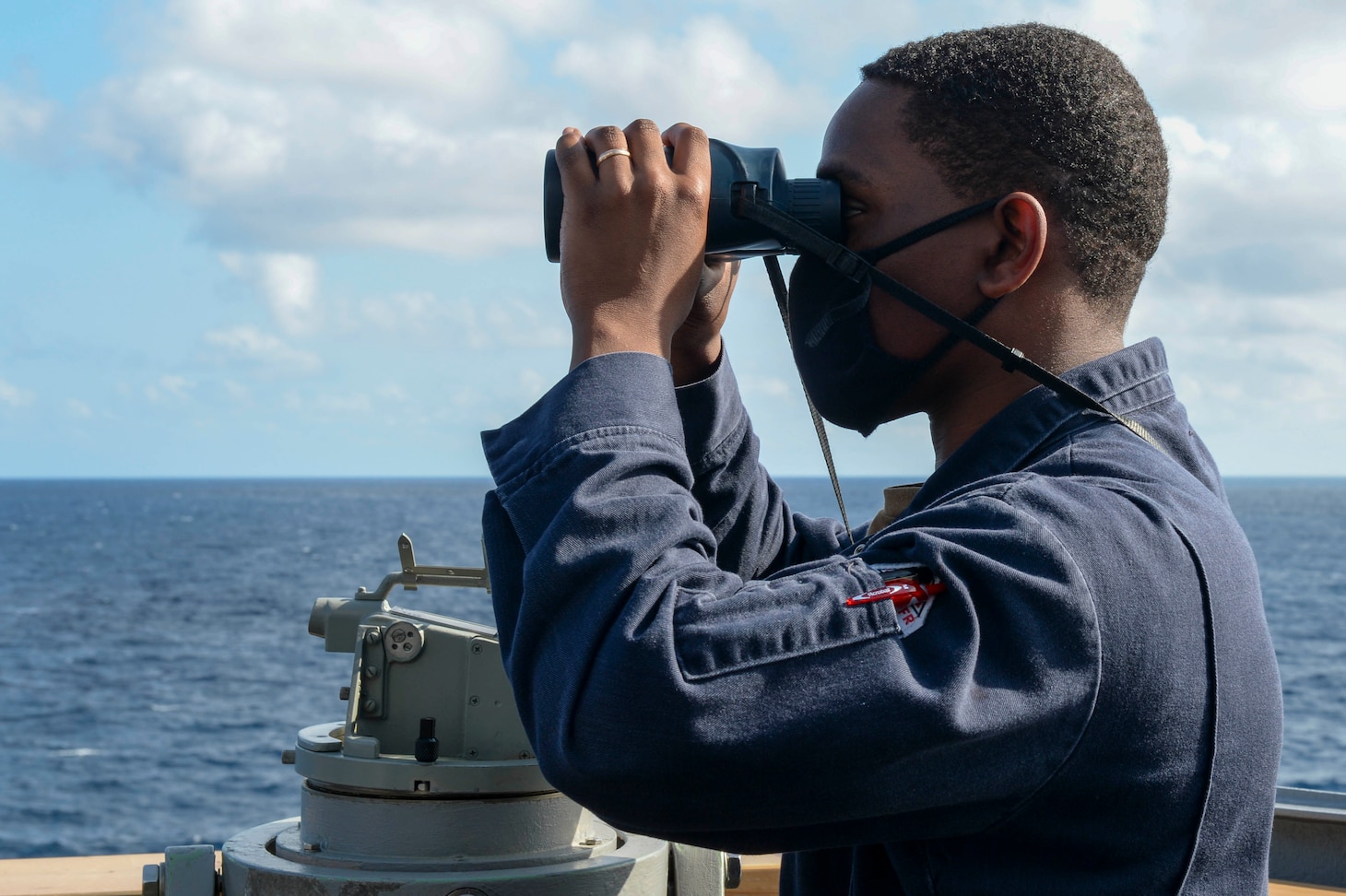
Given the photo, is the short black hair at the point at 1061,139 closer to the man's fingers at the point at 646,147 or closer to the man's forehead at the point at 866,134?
the man's forehead at the point at 866,134

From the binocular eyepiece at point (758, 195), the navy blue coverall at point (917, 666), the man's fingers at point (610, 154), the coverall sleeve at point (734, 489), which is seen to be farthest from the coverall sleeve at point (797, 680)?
the coverall sleeve at point (734, 489)

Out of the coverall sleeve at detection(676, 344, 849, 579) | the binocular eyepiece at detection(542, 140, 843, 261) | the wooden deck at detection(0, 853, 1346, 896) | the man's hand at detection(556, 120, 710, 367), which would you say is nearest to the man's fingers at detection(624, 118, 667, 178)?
the man's hand at detection(556, 120, 710, 367)

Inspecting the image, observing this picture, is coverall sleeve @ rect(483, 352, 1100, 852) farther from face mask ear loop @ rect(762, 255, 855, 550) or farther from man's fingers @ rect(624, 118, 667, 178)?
face mask ear loop @ rect(762, 255, 855, 550)

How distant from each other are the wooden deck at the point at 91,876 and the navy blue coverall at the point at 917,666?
5.13ft

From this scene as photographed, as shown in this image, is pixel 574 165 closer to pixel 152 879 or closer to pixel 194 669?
pixel 152 879

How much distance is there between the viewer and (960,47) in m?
1.65

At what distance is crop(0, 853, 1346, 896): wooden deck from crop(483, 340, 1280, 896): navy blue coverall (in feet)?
5.13

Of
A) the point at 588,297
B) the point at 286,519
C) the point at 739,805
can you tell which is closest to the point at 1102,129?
the point at 588,297

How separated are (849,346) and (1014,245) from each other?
0.24 metres

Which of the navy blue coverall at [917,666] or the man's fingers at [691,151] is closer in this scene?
the navy blue coverall at [917,666]

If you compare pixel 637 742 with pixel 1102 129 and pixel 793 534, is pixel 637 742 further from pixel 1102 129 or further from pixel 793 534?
pixel 793 534

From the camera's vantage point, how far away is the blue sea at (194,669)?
2061cm

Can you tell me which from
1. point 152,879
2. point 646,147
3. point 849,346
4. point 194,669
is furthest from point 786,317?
point 194,669

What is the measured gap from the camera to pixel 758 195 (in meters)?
1.60
